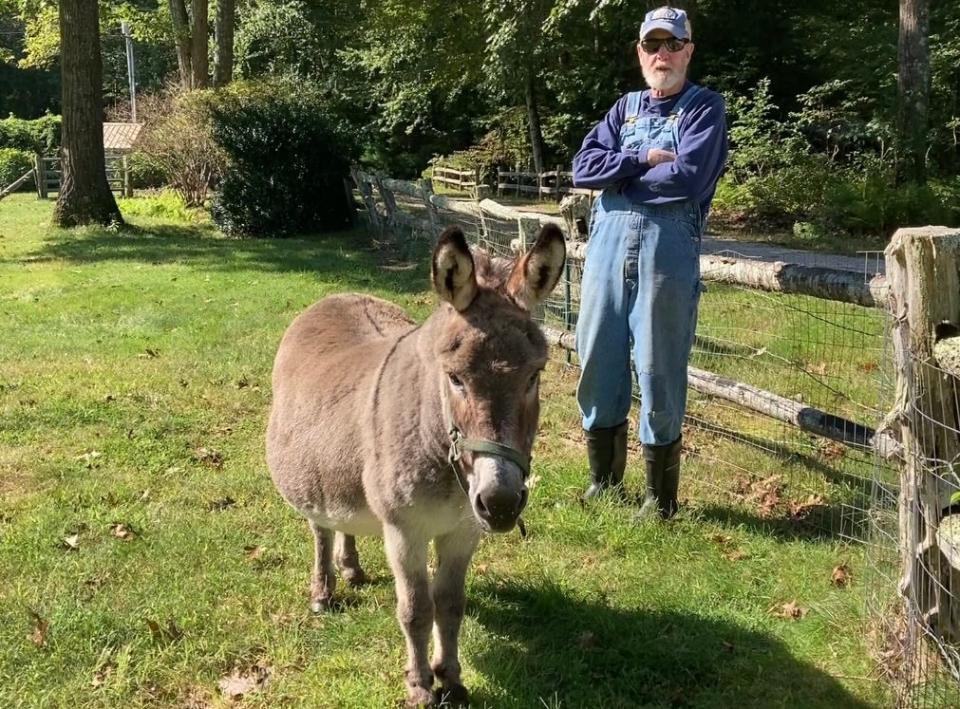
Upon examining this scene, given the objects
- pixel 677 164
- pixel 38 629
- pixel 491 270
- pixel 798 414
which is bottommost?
pixel 38 629

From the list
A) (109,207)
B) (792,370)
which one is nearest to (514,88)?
(109,207)

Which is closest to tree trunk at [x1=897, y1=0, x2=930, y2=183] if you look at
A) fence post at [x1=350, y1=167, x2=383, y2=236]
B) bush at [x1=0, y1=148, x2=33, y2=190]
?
fence post at [x1=350, y1=167, x2=383, y2=236]

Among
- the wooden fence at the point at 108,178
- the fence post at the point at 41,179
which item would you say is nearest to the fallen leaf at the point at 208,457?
the wooden fence at the point at 108,178

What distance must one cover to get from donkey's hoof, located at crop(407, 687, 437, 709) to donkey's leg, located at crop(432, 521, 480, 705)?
54mm

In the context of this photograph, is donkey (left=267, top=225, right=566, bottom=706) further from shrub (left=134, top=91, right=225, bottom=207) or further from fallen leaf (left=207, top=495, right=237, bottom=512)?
shrub (left=134, top=91, right=225, bottom=207)

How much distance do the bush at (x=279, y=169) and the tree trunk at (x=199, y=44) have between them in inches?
255

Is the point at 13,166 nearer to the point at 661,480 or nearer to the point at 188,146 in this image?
the point at 188,146

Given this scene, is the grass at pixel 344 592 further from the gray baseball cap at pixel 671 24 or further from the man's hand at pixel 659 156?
the gray baseball cap at pixel 671 24

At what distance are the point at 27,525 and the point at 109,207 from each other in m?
15.4

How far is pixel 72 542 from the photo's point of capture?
15.3 feet

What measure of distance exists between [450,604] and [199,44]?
2442 centimetres

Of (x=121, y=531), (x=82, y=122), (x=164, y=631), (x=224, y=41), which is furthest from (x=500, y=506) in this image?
(x=224, y=41)

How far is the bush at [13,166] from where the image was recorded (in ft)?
122

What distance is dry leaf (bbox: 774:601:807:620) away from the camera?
12.9 feet
